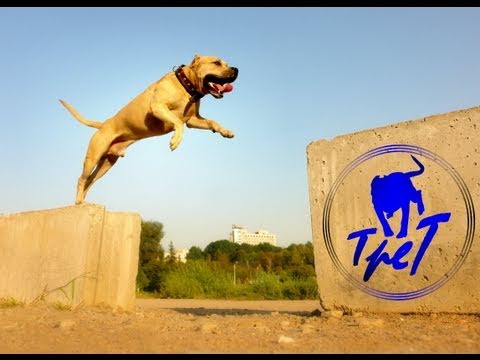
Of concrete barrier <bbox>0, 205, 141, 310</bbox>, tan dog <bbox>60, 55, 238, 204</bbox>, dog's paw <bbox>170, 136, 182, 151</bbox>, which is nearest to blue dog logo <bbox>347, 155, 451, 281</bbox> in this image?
dog's paw <bbox>170, 136, 182, 151</bbox>

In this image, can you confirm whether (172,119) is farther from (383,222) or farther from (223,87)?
(383,222)

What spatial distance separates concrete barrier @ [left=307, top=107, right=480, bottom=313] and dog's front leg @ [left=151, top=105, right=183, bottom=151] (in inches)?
61.7

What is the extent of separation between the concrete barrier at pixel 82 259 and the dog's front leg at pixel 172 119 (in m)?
1.04

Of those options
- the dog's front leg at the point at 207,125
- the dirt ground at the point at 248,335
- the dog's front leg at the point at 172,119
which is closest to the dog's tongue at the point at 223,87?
the dog's front leg at the point at 207,125

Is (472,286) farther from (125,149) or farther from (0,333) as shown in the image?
(125,149)

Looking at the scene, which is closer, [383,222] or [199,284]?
[383,222]

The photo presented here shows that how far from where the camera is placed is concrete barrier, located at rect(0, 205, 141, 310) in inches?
210

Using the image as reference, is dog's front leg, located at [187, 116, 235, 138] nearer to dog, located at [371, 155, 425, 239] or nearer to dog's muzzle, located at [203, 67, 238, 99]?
dog's muzzle, located at [203, 67, 238, 99]

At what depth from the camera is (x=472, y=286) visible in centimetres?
386

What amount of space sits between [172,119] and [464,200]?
3256 millimetres

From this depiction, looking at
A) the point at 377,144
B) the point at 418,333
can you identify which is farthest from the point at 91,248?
the point at 418,333

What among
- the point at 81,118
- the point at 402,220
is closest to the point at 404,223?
the point at 402,220

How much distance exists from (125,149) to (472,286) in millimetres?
4615

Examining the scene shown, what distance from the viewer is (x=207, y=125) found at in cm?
616
